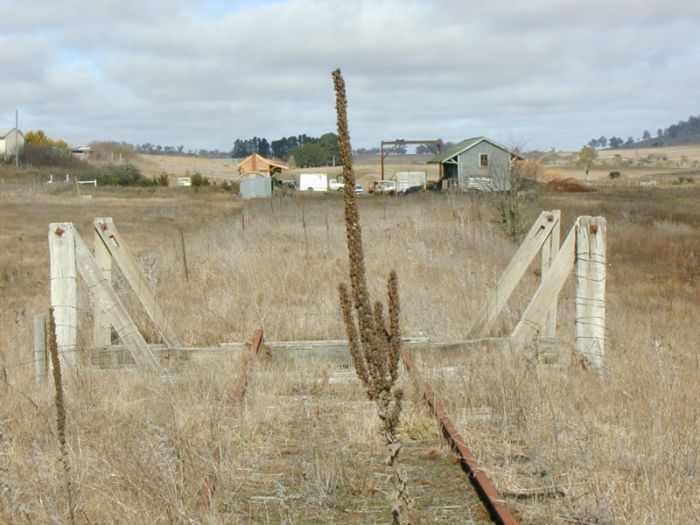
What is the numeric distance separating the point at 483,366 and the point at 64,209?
48.4 m

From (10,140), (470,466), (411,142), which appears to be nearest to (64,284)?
(470,466)

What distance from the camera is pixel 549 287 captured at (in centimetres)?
854

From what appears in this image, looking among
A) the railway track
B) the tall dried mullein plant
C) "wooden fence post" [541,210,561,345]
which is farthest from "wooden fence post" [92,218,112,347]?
the tall dried mullein plant

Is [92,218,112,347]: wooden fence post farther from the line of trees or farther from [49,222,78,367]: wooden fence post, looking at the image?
the line of trees

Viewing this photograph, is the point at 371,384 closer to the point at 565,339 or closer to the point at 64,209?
the point at 565,339

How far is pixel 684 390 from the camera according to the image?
6910 millimetres

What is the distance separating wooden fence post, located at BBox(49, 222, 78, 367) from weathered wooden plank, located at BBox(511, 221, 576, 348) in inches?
174

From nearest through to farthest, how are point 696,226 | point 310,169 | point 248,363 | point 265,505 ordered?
point 265,505 → point 248,363 → point 696,226 → point 310,169

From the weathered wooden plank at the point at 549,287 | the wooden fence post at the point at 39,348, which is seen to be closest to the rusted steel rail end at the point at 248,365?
the wooden fence post at the point at 39,348

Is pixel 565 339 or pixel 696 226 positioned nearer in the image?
pixel 565 339

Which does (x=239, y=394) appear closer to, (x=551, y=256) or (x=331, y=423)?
(x=331, y=423)

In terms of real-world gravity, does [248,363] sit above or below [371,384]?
below

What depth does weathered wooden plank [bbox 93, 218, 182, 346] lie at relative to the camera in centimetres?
907

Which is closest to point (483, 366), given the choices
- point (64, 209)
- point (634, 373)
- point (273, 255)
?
point (634, 373)
